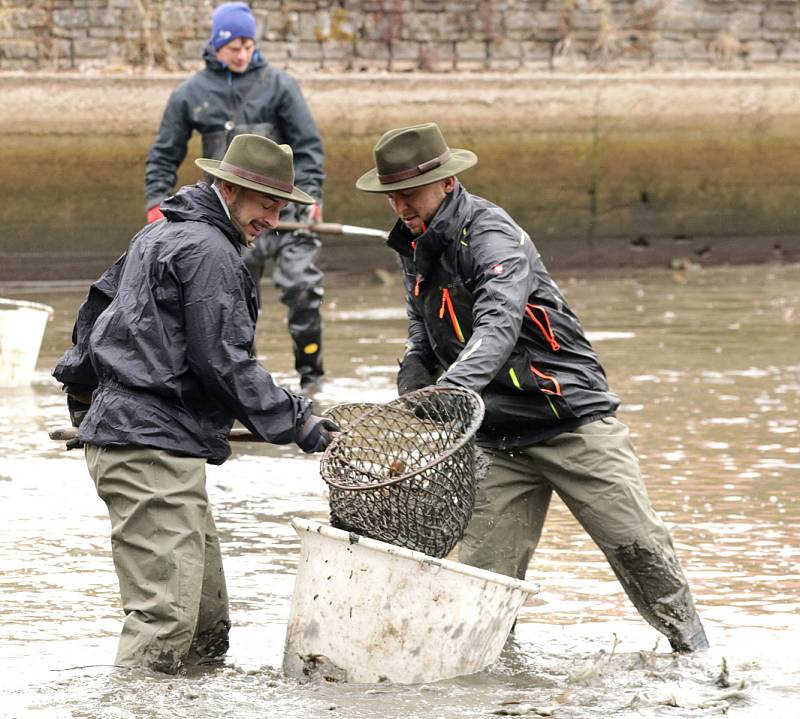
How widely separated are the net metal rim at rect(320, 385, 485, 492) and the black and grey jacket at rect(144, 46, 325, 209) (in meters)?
5.13

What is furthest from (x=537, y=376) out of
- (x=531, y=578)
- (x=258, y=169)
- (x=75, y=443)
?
(x=75, y=443)

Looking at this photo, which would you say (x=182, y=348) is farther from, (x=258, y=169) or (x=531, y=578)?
(x=531, y=578)

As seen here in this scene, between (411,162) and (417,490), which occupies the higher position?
(411,162)

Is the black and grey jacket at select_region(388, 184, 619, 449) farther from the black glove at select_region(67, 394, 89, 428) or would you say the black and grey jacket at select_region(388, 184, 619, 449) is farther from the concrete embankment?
the concrete embankment

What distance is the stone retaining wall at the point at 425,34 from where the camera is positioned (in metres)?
17.2

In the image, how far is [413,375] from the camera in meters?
5.77

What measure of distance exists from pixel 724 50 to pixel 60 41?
727cm

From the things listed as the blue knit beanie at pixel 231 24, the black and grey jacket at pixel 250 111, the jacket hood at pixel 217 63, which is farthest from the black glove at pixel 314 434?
the jacket hood at pixel 217 63

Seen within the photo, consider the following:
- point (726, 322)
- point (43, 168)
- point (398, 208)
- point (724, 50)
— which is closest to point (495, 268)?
point (398, 208)

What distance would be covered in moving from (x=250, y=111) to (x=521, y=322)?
5173 millimetres

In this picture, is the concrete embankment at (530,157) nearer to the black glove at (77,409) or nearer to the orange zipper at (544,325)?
the black glove at (77,409)

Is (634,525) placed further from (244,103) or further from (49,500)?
(244,103)

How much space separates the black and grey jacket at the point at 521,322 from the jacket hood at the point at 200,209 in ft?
2.12

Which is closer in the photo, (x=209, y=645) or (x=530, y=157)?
(x=209, y=645)
